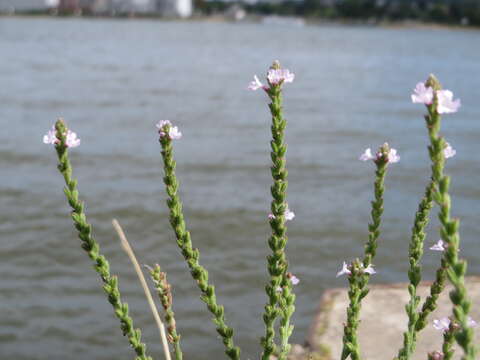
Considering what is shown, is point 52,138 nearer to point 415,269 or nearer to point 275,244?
point 275,244

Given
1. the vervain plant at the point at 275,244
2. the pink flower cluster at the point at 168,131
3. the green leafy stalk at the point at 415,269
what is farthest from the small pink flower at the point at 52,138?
the green leafy stalk at the point at 415,269

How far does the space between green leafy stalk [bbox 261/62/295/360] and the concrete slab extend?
1.78 m

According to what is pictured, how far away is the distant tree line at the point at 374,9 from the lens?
13312cm

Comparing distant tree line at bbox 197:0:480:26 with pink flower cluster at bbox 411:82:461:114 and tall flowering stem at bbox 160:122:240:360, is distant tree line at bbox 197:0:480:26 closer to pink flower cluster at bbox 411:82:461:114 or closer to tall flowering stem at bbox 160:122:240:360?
tall flowering stem at bbox 160:122:240:360

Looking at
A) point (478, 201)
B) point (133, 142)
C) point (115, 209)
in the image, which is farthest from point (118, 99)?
point (478, 201)

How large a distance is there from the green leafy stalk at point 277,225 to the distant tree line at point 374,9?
13534 cm

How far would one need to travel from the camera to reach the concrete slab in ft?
12.8

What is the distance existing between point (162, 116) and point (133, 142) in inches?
132

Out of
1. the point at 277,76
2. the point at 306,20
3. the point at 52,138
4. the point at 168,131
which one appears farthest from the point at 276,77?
the point at 306,20

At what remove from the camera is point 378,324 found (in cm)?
419

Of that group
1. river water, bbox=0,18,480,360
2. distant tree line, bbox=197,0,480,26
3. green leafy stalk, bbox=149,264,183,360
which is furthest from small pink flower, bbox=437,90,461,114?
distant tree line, bbox=197,0,480,26

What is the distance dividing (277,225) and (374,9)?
154m

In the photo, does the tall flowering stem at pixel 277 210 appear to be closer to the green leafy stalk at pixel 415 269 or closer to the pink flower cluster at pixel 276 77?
the pink flower cluster at pixel 276 77

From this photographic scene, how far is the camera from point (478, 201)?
926 cm
